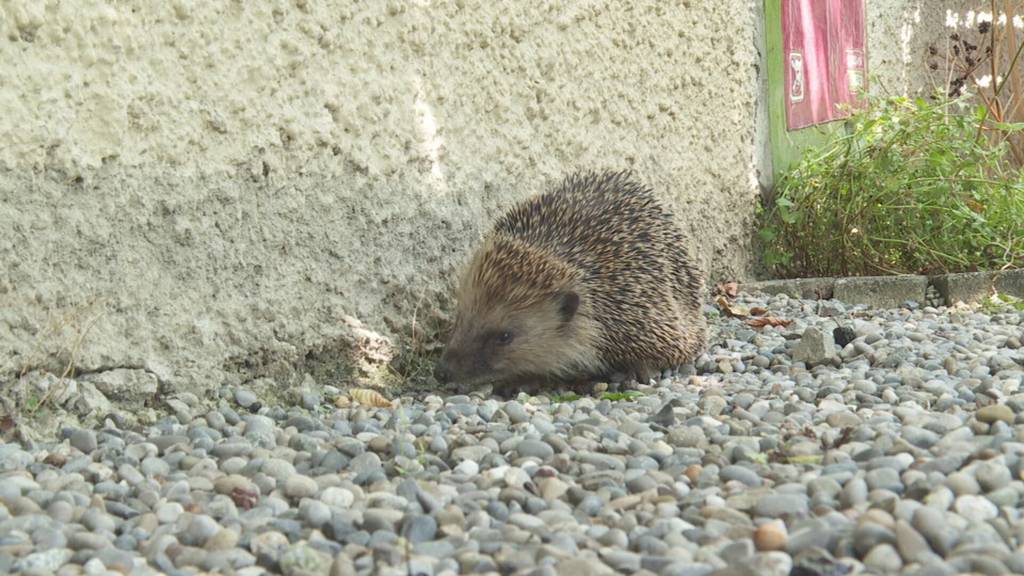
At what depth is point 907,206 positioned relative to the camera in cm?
702

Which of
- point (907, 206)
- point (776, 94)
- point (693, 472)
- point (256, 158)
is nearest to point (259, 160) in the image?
point (256, 158)

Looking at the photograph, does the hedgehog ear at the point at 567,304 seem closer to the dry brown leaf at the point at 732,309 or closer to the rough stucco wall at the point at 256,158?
the rough stucco wall at the point at 256,158

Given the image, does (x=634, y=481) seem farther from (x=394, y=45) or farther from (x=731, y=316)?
(x=731, y=316)

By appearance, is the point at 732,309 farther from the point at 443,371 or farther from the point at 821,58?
the point at 821,58

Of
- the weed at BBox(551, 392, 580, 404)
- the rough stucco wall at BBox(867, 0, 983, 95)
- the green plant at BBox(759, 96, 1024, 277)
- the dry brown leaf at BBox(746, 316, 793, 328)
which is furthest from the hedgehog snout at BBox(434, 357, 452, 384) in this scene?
the rough stucco wall at BBox(867, 0, 983, 95)

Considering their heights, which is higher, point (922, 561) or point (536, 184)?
point (536, 184)

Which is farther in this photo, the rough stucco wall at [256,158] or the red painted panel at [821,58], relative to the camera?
the red painted panel at [821,58]

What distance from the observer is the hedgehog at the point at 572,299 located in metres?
4.54

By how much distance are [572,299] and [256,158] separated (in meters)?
1.52

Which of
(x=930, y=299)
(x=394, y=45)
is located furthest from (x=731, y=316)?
(x=394, y=45)

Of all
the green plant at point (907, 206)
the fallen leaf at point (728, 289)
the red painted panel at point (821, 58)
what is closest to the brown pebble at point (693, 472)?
the fallen leaf at point (728, 289)

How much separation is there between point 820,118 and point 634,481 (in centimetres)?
685

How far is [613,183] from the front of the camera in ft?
17.0

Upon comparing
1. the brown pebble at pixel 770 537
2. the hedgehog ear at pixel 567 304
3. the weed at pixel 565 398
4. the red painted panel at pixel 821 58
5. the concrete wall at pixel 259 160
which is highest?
the red painted panel at pixel 821 58
